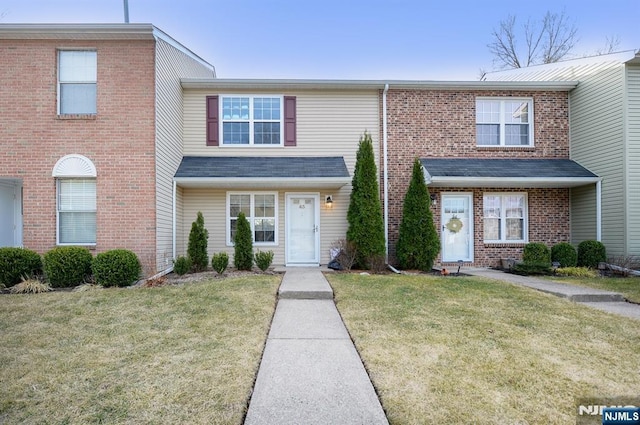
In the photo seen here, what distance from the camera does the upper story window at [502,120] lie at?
10.8 metres

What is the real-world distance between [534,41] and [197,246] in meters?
22.6

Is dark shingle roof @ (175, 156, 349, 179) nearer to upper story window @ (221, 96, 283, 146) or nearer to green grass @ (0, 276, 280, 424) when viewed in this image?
upper story window @ (221, 96, 283, 146)

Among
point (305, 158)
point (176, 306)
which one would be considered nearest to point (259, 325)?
point (176, 306)

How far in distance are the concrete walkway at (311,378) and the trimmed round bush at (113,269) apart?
3967mm

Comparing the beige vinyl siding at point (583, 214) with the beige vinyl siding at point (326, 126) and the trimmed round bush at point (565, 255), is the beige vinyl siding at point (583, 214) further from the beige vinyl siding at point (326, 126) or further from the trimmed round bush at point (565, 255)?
the beige vinyl siding at point (326, 126)

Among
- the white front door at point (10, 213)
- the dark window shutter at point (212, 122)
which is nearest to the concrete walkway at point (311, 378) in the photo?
the dark window shutter at point (212, 122)

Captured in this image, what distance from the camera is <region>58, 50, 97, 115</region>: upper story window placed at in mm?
8125

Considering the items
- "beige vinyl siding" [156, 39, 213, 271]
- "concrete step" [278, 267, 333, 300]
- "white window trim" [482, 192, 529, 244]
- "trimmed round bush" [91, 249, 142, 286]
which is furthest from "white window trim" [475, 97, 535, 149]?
"trimmed round bush" [91, 249, 142, 286]

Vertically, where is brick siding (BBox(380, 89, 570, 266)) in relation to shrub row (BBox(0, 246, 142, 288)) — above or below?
above

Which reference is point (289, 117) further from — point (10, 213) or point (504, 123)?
point (10, 213)

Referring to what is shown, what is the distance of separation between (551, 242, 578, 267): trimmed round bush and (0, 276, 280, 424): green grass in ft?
27.7

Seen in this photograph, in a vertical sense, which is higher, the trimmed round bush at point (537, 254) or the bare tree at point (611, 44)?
the bare tree at point (611, 44)

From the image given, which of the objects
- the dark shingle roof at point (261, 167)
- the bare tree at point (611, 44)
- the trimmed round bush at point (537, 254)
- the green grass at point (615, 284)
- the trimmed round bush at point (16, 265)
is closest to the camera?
the green grass at point (615, 284)

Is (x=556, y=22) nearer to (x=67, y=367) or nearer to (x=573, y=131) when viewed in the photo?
(x=573, y=131)
